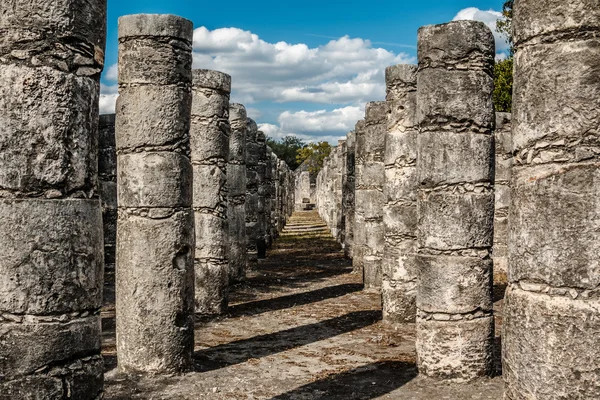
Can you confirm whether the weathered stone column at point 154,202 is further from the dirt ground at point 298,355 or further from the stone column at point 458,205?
the stone column at point 458,205

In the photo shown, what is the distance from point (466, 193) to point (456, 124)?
2.52ft

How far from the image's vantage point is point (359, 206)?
15.8m

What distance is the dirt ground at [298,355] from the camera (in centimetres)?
712

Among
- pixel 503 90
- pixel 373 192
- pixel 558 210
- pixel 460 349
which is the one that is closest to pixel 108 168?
pixel 373 192

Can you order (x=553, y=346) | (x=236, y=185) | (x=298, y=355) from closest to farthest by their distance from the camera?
(x=553, y=346), (x=298, y=355), (x=236, y=185)

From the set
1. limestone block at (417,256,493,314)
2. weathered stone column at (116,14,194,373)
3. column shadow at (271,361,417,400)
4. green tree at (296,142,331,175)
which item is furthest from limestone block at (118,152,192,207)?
green tree at (296,142,331,175)

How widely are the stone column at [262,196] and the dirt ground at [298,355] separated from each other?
5.42 m

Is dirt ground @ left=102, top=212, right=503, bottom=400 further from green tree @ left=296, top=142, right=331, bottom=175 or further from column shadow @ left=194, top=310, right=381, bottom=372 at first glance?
green tree @ left=296, top=142, right=331, bottom=175

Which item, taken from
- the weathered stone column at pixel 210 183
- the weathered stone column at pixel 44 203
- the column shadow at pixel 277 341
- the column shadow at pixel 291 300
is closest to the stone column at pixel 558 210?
the weathered stone column at pixel 44 203

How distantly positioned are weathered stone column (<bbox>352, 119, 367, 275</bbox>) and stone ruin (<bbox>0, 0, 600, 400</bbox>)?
0.08 meters

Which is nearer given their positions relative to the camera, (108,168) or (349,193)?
(108,168)

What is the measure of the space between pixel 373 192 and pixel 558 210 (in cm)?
1041

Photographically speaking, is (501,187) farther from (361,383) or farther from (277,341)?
(361,383)

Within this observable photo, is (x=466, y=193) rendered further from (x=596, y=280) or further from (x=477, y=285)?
(x=596, y=280)
